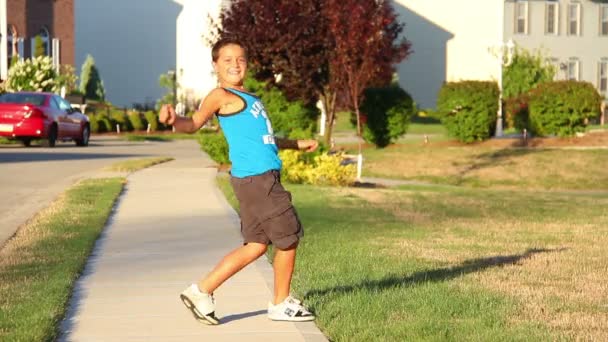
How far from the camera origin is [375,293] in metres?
9.58

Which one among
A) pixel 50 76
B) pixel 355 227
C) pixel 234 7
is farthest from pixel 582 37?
pixel 355 227

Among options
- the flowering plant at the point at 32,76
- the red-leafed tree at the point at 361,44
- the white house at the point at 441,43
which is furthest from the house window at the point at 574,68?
the red-leafed tree at the point at 361,44

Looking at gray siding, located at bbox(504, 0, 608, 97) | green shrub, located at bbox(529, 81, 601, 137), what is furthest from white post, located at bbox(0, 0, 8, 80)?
green shrub, located at bbox(529, 81, 601, 137)

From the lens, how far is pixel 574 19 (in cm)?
6500

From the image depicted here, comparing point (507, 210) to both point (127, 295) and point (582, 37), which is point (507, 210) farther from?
point (582, 37)

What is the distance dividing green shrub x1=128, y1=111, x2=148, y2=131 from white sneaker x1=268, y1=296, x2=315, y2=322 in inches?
1765

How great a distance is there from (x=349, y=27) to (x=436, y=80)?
4153cm

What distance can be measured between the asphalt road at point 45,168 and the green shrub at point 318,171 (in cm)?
363

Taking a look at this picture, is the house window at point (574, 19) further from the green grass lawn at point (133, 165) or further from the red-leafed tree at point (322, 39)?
the green grass lawn at point (133, 165)

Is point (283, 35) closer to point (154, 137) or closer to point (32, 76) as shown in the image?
point (154, 137)

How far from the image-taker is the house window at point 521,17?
63.4 metres

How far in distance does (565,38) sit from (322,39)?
37148 mm

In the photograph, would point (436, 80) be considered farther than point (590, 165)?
Yes

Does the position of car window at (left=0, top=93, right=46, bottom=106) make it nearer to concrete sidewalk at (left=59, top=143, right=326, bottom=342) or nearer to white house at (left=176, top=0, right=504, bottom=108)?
concrete sidewalk at (left=59, top=143, right=326, bottom=342)
